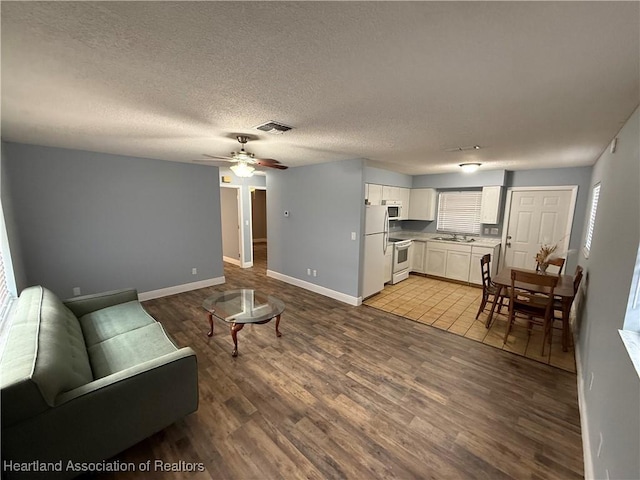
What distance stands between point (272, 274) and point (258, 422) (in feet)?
12.7

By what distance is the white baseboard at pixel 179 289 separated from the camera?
14.0 feet

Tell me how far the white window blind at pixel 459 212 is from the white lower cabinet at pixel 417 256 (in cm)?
67

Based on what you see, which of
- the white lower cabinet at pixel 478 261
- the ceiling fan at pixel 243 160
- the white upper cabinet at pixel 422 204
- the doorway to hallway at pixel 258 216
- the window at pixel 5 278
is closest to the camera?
the window at pixel 5 278

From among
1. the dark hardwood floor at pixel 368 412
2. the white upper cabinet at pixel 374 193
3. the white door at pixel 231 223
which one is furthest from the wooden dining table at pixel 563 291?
the white door at pixel 231 223

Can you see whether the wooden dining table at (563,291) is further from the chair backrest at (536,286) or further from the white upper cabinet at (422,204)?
the white upper cabinet at (422,204)

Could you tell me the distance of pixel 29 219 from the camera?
322cm

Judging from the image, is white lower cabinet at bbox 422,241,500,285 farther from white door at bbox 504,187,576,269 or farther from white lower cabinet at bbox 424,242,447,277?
white door at bbox 504,187,576,269

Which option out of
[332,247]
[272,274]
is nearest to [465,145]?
[332,247]

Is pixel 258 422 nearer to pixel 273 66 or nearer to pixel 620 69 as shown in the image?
pixel 273 66

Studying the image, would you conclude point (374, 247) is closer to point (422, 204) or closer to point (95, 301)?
point (422, 204)

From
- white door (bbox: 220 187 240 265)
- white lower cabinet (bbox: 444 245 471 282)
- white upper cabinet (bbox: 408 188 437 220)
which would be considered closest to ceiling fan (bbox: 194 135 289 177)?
white door (bbox: 220 187 240 265)

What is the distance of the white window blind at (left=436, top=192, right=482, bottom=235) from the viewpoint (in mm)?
5578

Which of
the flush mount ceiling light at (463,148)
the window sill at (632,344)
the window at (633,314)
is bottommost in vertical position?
the window sill at (632,344)

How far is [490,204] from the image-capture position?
16.6 feet
